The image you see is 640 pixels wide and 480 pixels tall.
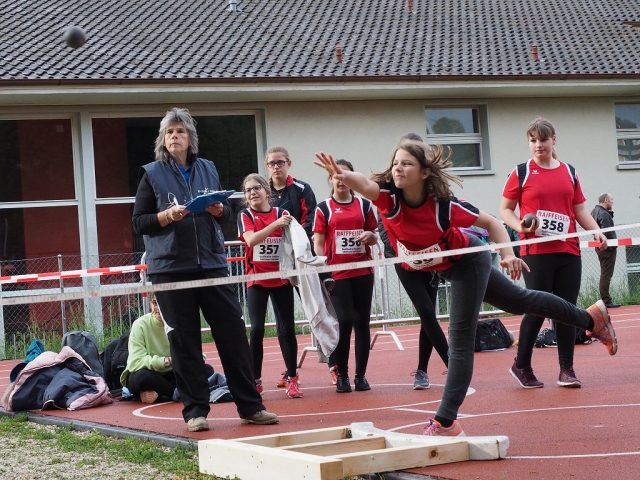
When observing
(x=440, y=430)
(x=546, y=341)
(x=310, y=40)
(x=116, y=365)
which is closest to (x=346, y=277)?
(x=116, y=365)

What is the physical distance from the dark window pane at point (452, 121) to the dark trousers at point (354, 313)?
1531 cm

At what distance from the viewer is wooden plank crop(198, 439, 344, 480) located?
16.1 ft

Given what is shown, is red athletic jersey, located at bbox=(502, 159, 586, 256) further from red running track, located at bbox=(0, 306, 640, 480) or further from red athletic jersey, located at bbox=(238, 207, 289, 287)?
red athletic jersey, located at bbox=(238, 207, 289, 287)

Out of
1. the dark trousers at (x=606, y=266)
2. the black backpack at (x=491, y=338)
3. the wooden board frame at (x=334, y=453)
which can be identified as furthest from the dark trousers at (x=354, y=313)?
the dark trousers at (x=606, y=266)

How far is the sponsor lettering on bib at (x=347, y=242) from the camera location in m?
9.18

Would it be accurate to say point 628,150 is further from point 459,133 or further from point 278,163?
point 278,163

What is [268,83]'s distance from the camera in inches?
842

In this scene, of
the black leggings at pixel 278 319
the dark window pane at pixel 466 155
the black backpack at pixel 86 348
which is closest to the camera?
the black leggings at pixel 278 319

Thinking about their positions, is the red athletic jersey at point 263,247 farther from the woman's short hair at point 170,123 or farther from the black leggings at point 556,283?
the black leggings at point 556,283

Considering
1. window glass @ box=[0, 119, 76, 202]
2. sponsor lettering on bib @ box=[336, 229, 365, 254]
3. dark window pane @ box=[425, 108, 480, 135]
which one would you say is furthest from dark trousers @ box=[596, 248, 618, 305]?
sponsor lettering on bib @ box=[336, 229, 365, 254]

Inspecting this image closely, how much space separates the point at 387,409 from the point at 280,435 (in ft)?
6.62

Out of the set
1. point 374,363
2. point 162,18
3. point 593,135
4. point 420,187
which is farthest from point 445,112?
point 420,187

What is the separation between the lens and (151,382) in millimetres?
9188

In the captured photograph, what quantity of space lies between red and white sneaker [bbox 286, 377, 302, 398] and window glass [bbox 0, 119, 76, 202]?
527 inches
